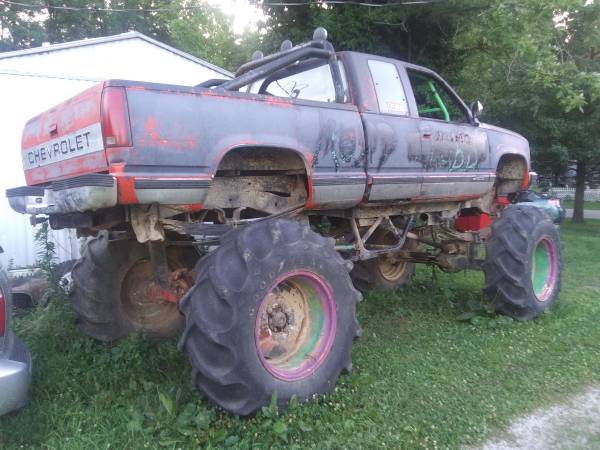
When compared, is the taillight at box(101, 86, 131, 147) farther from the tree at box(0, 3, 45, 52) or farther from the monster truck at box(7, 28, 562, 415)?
the tree at box(0, 3, 45, 52)

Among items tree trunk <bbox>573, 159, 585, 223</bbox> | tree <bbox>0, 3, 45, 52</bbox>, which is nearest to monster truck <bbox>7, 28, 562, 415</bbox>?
tree trunk <bbox>573, 159, 585, 223</bbox>

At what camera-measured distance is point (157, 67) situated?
897 cm

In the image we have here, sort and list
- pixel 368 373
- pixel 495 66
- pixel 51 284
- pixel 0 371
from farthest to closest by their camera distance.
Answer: pixel 495 66
pixel 51 284
pixel 368 373
pixel 0 371

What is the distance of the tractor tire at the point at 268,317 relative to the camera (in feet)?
9.76

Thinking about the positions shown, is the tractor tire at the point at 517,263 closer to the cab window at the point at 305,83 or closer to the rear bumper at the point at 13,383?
the cab window at the point at 305,83

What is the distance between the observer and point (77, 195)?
2.87 meters

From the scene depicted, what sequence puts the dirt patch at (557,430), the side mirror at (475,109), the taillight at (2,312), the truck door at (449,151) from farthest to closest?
the side mirror at (475,109), the truck door at (449,151), the dirt patch at (557,430), the taillight at (2,312)

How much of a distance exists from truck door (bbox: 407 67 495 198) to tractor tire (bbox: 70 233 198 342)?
8.09 ft

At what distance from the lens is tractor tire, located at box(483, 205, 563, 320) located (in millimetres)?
5062

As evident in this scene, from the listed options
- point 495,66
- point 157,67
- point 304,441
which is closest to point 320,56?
→ point 304,441

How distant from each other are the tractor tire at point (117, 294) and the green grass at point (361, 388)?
8.4 inches

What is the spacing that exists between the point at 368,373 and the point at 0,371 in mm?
2465

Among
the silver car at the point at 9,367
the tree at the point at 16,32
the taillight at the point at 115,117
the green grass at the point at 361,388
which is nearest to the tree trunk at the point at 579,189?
the green grass at the point at 361,388

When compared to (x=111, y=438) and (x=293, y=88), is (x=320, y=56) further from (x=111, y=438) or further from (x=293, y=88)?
(x=111, y=438)
